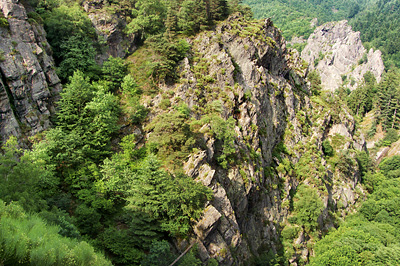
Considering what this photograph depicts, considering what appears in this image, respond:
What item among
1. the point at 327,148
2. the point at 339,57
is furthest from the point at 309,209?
the point at 339,57

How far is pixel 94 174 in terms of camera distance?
2358 cm

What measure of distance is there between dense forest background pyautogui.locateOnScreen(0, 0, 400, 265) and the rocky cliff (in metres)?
1.72

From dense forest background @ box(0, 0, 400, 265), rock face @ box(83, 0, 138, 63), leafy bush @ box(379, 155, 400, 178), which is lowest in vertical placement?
leafy bush @ box(379, 155, 400, 178)

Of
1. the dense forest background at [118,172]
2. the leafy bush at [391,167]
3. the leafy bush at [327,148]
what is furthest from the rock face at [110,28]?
the leafy bush at [391,167]

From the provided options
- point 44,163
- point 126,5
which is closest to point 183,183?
point 44,163

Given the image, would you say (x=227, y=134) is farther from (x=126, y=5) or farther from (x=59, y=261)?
(x=126, y=5)

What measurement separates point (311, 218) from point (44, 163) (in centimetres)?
3899

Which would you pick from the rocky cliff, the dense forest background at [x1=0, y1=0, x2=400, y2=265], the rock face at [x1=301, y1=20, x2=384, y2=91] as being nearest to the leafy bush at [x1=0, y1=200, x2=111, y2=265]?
the dense forest background at [x1=0, y1=0, x2=400, y2=265]

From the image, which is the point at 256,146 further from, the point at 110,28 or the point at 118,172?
the point at 110,28

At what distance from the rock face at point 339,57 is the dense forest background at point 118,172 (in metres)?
143

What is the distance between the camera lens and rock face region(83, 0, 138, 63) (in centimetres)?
3875

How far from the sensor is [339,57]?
176 metres

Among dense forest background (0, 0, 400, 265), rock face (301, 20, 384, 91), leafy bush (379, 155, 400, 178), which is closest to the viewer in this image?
dense forest background (0, 0, 400, 265)

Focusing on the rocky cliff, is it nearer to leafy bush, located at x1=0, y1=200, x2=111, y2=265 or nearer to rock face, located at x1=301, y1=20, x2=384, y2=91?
leafy bush, located at x1=0, y1=200, x2=111, y2=265
